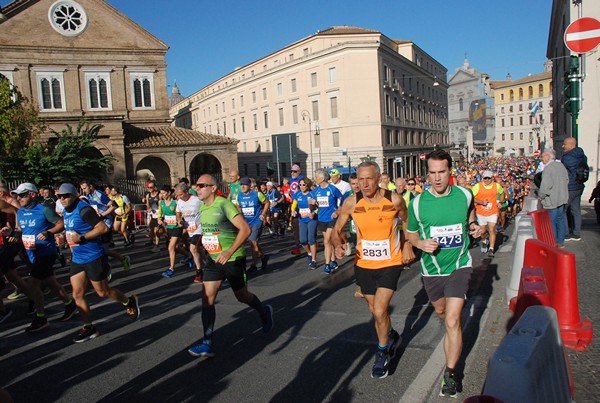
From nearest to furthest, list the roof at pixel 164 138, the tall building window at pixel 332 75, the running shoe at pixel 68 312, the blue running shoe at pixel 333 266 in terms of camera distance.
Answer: the running shoe at pixel 68 312
the blue running shoe at pixel 333 266
the roof at pixel 164 138
the tall building window at pixel 332 75

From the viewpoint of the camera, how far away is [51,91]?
3275 cm

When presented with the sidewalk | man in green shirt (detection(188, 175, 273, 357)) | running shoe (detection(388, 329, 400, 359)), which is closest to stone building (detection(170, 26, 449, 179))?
the sidewalk

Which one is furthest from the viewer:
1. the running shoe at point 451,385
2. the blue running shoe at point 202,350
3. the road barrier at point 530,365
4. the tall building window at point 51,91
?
the tall building window at point 51,91

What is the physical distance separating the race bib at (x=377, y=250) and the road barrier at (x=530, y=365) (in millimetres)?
1764

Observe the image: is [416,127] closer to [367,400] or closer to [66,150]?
[66,150]

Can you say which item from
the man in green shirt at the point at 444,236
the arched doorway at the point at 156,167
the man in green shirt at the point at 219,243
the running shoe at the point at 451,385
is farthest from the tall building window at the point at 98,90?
the running shoe at the point at 451,385

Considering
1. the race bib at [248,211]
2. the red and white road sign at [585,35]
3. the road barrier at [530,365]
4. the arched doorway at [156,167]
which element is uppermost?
the red and white road sign at [585,35]

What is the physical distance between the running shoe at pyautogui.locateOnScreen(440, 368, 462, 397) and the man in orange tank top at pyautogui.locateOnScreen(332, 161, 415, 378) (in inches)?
26.0

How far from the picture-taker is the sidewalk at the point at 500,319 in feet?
12.8

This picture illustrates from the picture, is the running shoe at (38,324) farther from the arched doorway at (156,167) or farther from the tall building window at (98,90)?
the tall building window at (98,90)

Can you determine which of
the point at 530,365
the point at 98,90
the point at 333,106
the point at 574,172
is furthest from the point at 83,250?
the point at 333,106

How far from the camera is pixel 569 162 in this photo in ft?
30.8

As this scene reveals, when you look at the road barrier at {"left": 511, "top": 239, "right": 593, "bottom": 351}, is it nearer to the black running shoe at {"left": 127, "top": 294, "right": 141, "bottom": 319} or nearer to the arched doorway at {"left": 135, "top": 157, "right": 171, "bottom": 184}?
the black running shoe at {"left": 127, "top": 294, "right": 141, "bottom": 319}

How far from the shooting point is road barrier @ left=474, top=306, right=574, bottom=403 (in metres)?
2.13
